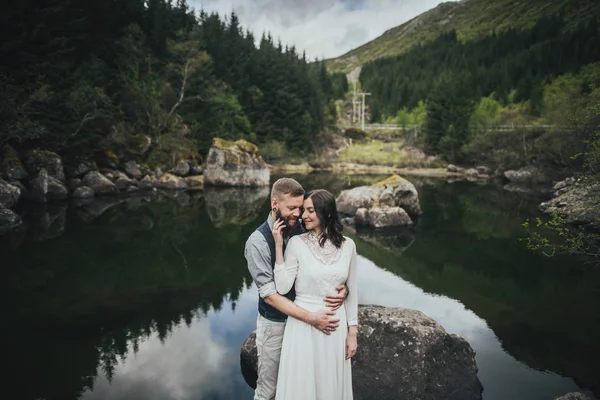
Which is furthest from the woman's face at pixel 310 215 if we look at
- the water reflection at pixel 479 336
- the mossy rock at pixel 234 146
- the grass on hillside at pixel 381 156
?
the grass on hillside at pixel 381 156

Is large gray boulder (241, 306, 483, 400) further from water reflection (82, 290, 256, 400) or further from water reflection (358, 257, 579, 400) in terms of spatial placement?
water reflection (82, 290, 256, 400)

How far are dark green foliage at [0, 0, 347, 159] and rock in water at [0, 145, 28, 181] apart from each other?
86cm

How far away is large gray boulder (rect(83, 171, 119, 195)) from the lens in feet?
99.6

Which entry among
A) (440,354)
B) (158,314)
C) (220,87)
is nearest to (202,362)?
(158,314)

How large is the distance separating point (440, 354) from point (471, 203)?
26.3 meters

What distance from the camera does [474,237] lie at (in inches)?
778

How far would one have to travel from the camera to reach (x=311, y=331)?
12.2ft

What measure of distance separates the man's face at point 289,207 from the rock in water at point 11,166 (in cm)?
2729

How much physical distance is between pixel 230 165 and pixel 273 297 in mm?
37084

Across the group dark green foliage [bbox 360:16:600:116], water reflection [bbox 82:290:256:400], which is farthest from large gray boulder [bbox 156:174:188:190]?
dark green foliage [bbox 360:16:600:116]

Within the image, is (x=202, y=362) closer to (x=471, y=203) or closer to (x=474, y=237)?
(x=474, y=237)

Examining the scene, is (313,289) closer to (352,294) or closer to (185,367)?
(352,294)

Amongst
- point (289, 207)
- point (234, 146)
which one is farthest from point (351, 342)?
point (234, 146)

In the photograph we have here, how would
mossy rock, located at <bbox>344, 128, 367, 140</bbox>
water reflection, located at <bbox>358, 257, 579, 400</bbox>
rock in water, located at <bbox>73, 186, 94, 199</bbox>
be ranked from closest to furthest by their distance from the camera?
water reflection, located at <bbox>358, 257, 579, 400</bbox> < rock in water, located at <bbox>73, 186, 94, 199</bbox> < mossy rock, located at <bbox>344, 128, 367, 140</bbox>
